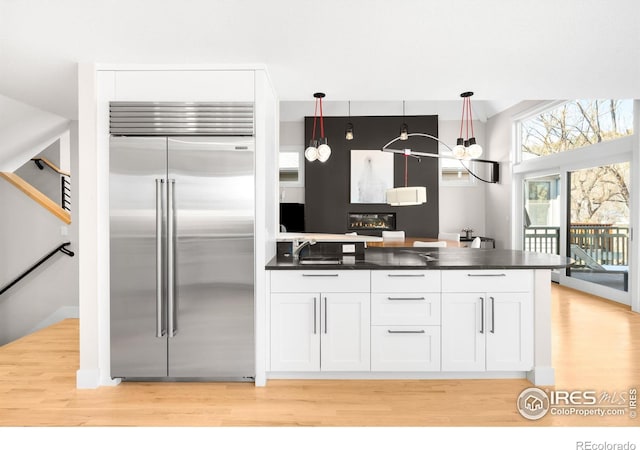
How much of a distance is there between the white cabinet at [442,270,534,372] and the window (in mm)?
3977

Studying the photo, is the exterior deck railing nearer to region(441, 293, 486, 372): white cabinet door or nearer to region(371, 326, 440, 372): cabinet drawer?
region(441, 293, 486, 372): white cabinet door

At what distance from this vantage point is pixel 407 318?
9.52 ft

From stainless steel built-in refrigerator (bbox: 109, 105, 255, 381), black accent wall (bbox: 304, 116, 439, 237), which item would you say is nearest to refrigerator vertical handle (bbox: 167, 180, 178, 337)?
stainless steel built-in refrigerator (bbox: 109, 105, 255, 381)

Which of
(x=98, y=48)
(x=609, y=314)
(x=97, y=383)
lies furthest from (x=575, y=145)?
(x=97, y=383)

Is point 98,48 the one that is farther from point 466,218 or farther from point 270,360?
point 466,218

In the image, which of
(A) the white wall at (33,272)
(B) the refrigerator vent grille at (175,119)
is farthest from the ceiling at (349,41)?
(A) the white wall at (33,272)

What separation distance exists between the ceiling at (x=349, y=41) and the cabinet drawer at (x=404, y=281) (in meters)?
1.55

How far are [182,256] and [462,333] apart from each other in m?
2.16

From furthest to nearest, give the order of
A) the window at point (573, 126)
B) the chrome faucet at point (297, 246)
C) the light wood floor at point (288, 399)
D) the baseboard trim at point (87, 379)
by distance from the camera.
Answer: the window at point (573, 126)
the chrome faucet at point (297, 246)
the baseboard trim at point (87, 379)
the light wood floor at point (288, 399)

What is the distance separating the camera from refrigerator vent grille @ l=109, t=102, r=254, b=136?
288cm

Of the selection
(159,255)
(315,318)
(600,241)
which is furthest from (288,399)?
(600,241)

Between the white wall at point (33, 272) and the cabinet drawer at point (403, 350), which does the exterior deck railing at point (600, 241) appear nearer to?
the cabinet drawer at point (403, 350)

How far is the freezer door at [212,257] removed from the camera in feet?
9.45

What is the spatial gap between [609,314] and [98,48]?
19.9ft
